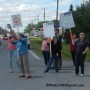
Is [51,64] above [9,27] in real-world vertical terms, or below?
below

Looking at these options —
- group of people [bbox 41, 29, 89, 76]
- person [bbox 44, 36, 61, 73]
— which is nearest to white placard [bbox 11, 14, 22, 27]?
group of people [bbox 41, 29, 89, 76]

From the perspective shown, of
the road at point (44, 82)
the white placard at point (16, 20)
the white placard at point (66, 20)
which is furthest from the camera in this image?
the white placard at point (66, 20)

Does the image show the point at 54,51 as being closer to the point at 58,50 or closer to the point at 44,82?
the point at 58,50

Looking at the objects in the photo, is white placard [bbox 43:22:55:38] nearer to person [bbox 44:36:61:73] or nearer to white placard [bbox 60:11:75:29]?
A: person [bbox 44:36:61:73]

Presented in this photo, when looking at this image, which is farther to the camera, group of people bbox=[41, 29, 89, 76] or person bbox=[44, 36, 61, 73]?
person bbox=[44, 36, 61, 73]

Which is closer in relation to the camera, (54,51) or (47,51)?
(54,51)

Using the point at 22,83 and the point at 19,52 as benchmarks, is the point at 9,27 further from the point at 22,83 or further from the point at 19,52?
the point at 22,83

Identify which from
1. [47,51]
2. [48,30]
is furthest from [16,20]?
[47,51]

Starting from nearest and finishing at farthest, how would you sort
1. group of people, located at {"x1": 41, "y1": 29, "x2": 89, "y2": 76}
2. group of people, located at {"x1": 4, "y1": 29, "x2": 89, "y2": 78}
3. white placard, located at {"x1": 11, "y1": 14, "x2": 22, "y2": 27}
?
1. group of people, located at {"x1": 4, "y1": 29, "x2": 89, "y2": 78}
2. group of people, located at {"x1": 41, "y1": 29, "x2": 89, "y2": 76}
3. white placard, located at {"x1": 11, "y1": 14, "x2": 22, "y2": 27}

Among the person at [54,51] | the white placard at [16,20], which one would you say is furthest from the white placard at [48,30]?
the white placard at [16,20]

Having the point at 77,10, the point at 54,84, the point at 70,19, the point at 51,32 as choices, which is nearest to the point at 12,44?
the point at 51,32

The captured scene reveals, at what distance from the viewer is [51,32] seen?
1912cm

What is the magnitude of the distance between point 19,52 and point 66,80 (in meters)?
2.12

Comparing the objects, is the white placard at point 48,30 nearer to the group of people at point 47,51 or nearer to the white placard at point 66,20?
the group of people at point 47,51
